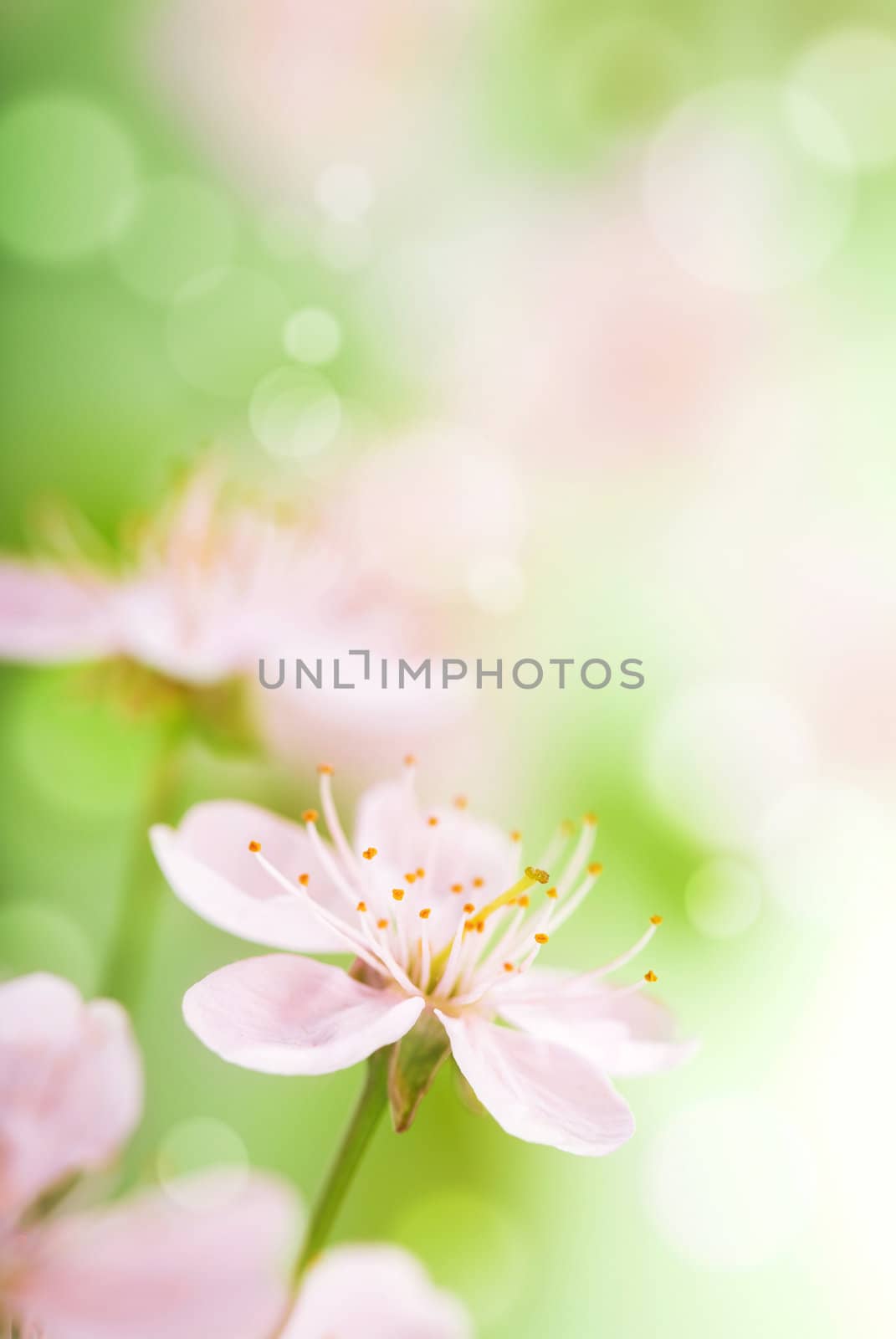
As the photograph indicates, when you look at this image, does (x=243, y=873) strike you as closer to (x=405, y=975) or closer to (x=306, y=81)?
(x=405, y=975)

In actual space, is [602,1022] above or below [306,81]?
below

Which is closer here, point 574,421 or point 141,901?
point 141,901

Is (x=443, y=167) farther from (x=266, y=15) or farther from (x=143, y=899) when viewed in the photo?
(x=143, y=899)

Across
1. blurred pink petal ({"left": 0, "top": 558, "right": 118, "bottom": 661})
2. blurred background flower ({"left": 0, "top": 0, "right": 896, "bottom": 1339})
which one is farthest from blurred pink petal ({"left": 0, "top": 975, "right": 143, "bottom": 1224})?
blurred background flower ({"left": 0, "top": 0, "right": 896, "bottom": 1339})

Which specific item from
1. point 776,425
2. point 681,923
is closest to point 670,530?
point 776,425

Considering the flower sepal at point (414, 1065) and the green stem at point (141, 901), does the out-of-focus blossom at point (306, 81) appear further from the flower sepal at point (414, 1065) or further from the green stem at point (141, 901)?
the flower sepal at point (414, 1065)

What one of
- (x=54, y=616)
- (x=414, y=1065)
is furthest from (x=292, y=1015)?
(x=54, y=616)

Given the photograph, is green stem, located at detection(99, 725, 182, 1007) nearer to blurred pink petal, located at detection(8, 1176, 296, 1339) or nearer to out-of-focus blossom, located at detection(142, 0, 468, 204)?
blurred pink petal, located at detection(8, 1176, 296, 1339)
